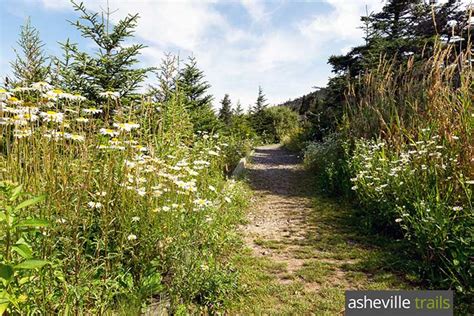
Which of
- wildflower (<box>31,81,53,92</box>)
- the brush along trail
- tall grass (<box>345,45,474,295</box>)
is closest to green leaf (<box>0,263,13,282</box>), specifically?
wildflower (<box>31,81,53,92</box>)

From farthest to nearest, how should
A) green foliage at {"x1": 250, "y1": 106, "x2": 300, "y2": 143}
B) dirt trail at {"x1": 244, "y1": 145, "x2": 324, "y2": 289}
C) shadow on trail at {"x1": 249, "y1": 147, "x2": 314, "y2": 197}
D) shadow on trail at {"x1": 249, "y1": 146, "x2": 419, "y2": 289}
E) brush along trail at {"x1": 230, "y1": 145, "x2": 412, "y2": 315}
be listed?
green foliage at {"x1": 250, "y1": 106, "x2": 300, "y2": 143}
shadow on trail at {"x1": 249, "y1": 147, "x2": 314, "y2": 197}
dirt trail at {"x1": 244, "y1": 145, "x2": 324, "y2": 289}
shadow on trail at {"x1": 249, "y1": 146, "x2": 419, "y2": 289}
brush along trail at {"x1": 230, "y1": 145, "x2": 412, "y2": 315}

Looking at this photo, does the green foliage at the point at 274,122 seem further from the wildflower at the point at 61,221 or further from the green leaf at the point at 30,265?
the green leaf at the point at 30,265

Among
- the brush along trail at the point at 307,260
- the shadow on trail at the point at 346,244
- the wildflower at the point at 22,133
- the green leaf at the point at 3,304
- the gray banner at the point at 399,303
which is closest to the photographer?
the green leaf at the point at 3,304

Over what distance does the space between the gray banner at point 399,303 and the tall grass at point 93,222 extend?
99 cm

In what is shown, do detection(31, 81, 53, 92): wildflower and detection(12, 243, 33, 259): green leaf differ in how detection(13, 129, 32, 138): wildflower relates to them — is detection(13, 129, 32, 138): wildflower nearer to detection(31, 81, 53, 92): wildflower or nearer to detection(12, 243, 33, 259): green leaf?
detection(31, 81, 53, 92): wildflower

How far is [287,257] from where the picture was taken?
3.16 meters

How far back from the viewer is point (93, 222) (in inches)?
80.3

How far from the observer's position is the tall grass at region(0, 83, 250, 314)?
1.59 metres

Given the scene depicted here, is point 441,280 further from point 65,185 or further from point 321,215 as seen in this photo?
point 65,185

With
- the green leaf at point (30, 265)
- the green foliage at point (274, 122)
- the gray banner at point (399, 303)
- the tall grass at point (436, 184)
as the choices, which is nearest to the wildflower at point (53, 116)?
the green leaf at point (30, 265)

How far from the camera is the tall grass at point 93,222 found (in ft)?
5.23

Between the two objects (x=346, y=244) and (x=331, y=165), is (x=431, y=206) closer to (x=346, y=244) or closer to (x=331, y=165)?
(x=346, y=244)

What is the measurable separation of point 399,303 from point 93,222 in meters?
2.34

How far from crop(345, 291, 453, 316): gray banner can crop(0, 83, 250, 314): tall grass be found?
99cm
